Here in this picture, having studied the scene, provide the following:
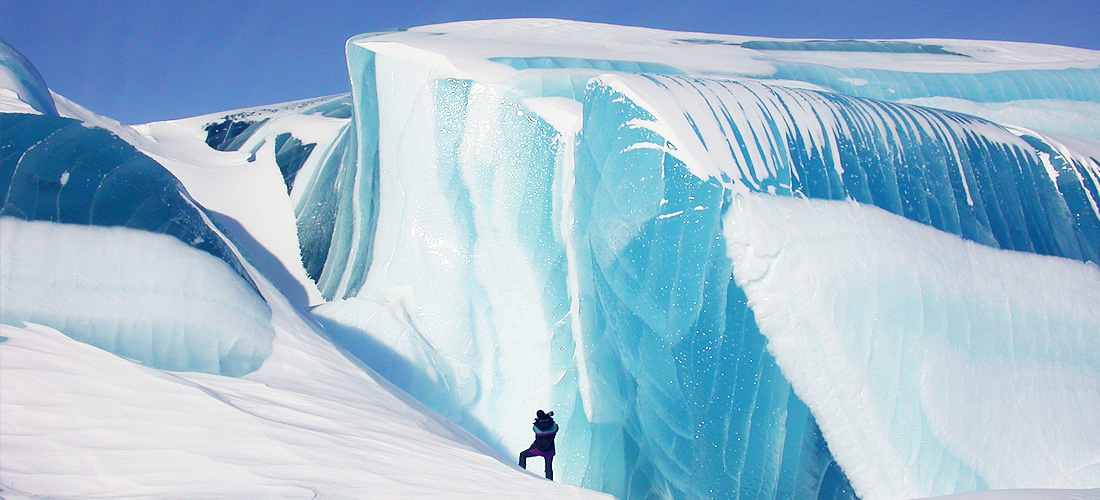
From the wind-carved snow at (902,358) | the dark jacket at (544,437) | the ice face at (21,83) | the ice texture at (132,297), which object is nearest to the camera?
the ice texture at (132,297)

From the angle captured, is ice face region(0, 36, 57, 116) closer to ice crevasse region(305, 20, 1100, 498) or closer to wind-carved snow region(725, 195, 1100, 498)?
ice crevasse region(305, 20, 1100, 498)

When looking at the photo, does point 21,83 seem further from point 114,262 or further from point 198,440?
point 198,440

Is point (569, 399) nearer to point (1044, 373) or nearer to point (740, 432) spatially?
point (740, 432)

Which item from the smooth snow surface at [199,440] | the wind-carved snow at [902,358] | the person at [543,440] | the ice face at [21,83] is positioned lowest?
the smooth snow surface at [199,440]

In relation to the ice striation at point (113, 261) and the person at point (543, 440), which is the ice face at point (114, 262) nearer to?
the ice striation at point (113, 261)

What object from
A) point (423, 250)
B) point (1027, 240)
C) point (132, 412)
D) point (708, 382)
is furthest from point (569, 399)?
point (1027, 240)

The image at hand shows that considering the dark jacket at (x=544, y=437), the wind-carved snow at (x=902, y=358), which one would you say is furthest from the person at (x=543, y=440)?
the wind-carved snow at (x=902, y=358)

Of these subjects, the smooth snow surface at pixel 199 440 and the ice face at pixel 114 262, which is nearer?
the smooth snow surface at pixel 199 440

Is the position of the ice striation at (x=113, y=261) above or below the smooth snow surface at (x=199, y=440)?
above

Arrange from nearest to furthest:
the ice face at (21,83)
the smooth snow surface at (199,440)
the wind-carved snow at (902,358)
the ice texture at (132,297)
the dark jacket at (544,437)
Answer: the smooth snow surface at (199,440) < the ice texture at (132,297) < the wind-carved snow at (902,358) < the dark jacket at (544,437) < the ice face at (21,83)

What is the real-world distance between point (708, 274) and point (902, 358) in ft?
2.73

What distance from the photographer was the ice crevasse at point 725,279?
10.1ft

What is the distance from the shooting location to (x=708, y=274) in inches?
124

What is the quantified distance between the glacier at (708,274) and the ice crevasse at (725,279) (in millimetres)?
12
